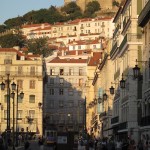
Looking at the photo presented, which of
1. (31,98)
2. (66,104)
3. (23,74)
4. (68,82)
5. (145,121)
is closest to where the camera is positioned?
(145,121)

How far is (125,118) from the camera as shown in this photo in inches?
2665

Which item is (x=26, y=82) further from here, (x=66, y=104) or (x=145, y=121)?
(x=145, y=121)

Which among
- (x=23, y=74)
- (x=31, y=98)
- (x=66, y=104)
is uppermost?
(x=23, y=74)

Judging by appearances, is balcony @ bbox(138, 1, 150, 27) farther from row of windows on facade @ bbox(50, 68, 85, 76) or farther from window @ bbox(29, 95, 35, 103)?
row of windows on facade @ bbox(50, 68, 85, 76)

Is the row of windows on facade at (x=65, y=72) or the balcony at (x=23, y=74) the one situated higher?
the row of windows on facade at (x=65, y=72)

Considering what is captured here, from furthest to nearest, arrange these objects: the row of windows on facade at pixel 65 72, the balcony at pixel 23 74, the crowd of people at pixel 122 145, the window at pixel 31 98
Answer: the row of windows on facade at pixel 65 72
the balcony at pixel 23 74
the window at pixel 31 98
the crowd of people at pixel 122 145

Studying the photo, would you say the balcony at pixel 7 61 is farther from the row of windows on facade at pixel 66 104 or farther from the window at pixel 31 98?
the row of windows on facade at pixel 66 104

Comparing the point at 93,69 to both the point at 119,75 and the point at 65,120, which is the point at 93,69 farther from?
the point at 119,75

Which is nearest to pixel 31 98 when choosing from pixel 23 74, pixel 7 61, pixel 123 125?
pixel 23 74

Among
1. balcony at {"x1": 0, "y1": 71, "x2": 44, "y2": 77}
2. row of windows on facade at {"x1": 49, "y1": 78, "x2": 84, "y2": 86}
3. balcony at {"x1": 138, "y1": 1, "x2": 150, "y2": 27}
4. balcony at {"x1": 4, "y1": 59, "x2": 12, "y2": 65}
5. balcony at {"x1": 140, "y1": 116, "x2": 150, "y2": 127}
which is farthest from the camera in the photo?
row of windows on facade at {"x1": 49, "y1": 78, "x2": 84, "y2": 86}

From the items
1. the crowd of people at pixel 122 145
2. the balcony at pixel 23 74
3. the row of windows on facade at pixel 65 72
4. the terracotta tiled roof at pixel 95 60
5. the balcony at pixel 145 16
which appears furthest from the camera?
the row of windows on facade at pixel 65 72

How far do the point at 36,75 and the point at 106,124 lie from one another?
32.1m

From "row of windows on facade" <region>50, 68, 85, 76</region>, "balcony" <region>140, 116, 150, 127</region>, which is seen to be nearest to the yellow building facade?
"row of windows on facade" <region>50, 68, 85, 76</region>

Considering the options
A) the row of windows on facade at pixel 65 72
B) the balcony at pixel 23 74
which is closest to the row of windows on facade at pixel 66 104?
the row of windows on facade at pixel 65 72
